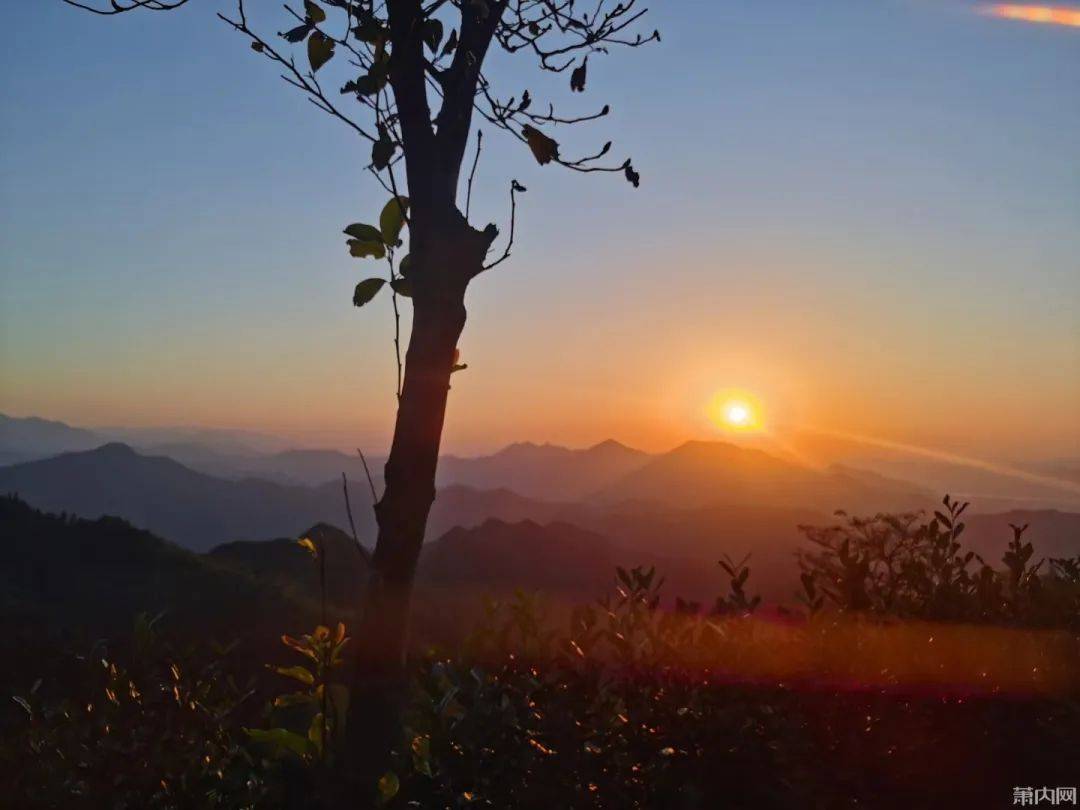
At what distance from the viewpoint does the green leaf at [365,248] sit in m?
4.00

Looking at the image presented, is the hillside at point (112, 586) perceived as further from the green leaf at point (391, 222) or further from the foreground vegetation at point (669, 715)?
the green leaf at point (391, 222)

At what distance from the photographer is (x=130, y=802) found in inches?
138

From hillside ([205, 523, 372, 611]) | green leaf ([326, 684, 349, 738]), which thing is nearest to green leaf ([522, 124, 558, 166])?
green leaf ([326, 684, 349, 738])

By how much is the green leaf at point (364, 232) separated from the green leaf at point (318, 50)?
0.82 m

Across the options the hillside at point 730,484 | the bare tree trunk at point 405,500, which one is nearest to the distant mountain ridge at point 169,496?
the hillside at point 730,484

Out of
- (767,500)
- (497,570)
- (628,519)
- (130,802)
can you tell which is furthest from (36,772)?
(767,500)

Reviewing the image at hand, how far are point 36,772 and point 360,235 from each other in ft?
9.44

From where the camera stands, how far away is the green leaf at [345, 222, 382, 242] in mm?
3980

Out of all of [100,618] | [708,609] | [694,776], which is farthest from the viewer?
[100,618]

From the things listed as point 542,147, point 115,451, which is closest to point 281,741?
point 542,147

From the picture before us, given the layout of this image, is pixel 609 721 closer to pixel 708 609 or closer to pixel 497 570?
pixel 708 609

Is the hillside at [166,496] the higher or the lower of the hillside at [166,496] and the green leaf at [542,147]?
the lower

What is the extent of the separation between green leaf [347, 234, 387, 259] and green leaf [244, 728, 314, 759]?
83.8 inches

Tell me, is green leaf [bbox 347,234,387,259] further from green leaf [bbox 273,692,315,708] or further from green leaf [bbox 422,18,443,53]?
green leaf [bbox 273,692,315,708]
